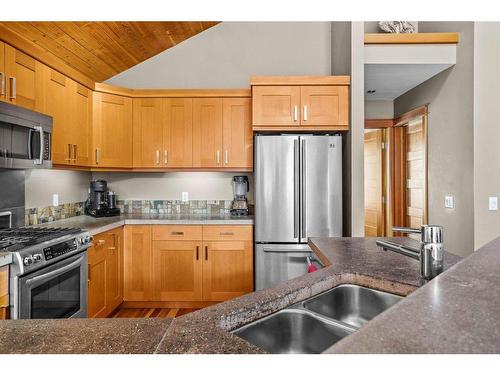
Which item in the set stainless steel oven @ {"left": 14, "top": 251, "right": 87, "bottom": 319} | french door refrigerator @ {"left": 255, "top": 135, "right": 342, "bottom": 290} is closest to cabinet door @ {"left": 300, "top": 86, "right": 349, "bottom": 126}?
french door refrigerator @ {"left": 255, "top": 135, "right": 342, "bottom": 290}

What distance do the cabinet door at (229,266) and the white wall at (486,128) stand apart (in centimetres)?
197

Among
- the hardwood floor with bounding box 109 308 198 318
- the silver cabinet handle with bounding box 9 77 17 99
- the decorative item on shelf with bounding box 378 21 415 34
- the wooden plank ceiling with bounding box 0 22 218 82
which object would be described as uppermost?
the decorative item on shelf with bounding box 378 21 415 34

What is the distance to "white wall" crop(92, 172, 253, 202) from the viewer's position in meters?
3.88

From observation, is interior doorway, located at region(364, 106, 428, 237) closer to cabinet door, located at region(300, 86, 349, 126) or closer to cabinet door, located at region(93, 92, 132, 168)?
cabinet door, located at region(300, 86, 349, 126)

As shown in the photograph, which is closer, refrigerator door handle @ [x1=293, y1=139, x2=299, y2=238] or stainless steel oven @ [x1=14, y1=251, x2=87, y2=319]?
stainless steel oven @ [x1=14, y1=251, x2=87, y2=319]

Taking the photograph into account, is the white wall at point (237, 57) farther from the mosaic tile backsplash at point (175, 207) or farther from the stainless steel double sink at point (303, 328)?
the stainless steel double sink at point (303, 328)

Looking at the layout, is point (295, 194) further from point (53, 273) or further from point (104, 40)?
point (104, 40)

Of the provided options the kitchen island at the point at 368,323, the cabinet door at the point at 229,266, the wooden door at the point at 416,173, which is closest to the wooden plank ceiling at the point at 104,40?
the cabinet door at the point at 229,266

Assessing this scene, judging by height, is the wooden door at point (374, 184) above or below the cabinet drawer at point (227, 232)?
above

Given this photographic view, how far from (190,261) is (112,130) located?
1566mm

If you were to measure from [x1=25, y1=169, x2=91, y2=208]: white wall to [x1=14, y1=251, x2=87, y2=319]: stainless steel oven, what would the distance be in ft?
2.89

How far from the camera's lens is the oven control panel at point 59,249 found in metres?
1.97

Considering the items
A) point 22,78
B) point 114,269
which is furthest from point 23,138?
point 114,269
